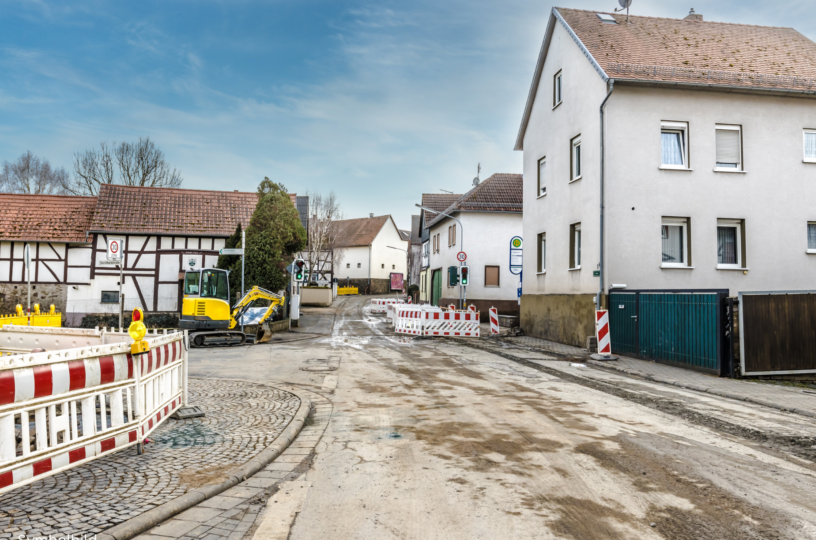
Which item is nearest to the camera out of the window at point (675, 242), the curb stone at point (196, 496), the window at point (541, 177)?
the curb stone at point (196, 496)

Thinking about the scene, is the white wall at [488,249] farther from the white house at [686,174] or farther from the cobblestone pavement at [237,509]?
the cobblestone pavement at [237,509]

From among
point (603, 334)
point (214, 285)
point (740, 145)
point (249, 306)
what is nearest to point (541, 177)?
point (740, 145)

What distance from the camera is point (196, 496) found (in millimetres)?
4277

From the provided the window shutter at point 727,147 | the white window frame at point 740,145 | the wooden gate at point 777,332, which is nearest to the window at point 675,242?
the white window frame at point 740,145

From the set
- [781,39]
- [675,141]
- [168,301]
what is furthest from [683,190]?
[168,301]

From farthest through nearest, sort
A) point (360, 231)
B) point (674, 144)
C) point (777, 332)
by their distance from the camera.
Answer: point (360, 231), point (674, 144), point (777, 332)

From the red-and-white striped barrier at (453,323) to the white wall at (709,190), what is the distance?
6.41 meters

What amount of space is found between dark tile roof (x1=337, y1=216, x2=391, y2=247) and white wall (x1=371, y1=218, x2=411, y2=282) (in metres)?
0.68

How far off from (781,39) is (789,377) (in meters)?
15.5

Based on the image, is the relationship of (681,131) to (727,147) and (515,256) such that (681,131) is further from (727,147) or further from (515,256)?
(515,256)

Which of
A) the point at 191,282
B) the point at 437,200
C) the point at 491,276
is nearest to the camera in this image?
the point at 191,282

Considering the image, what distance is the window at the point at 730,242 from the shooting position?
59.2 ft

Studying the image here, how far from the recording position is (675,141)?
18.2 meters

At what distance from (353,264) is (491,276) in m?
44.0
